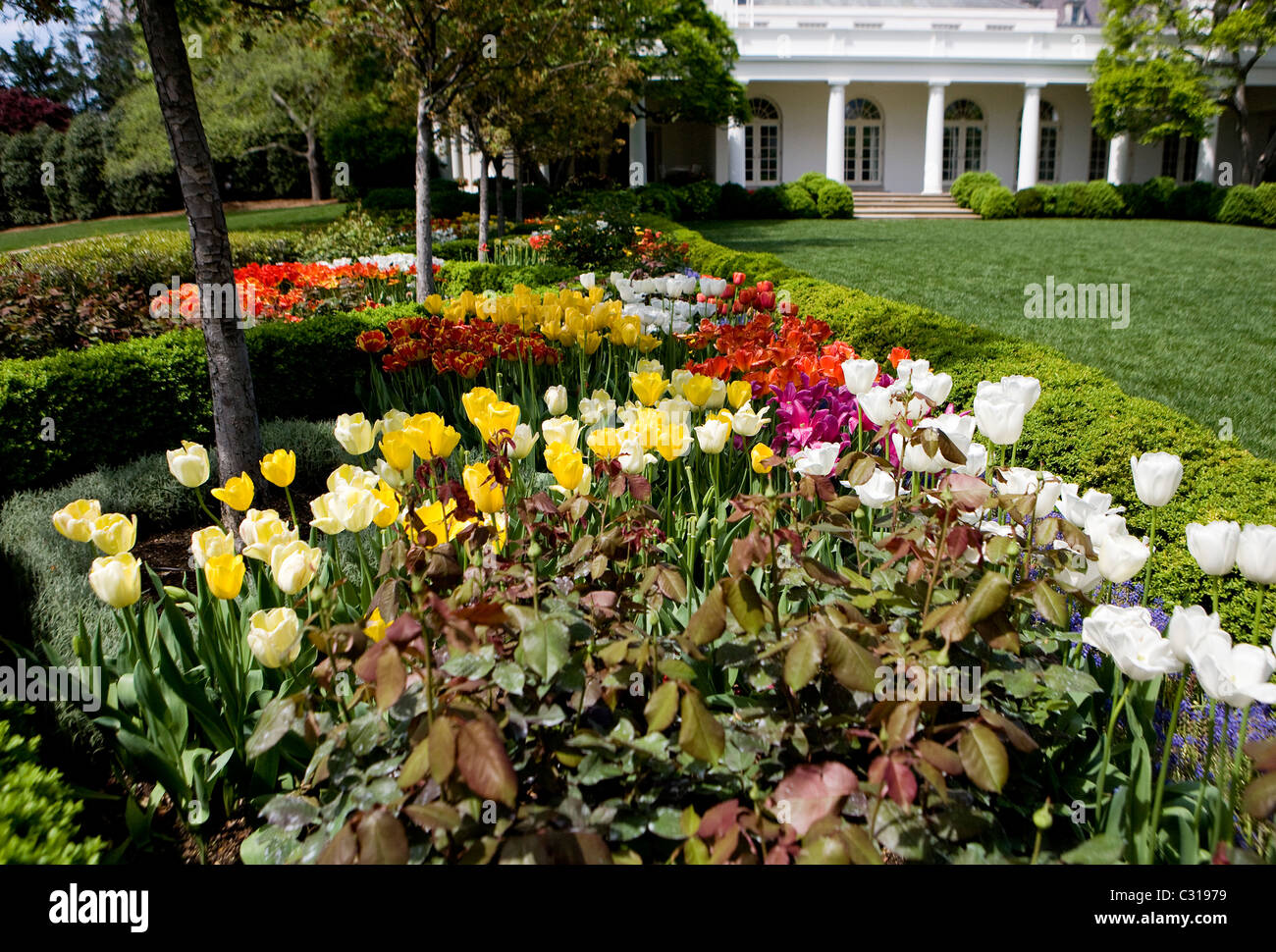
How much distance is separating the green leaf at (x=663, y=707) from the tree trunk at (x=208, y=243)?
9.67 feet

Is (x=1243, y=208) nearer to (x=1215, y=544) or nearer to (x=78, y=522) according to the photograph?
(x=1215, y=544)

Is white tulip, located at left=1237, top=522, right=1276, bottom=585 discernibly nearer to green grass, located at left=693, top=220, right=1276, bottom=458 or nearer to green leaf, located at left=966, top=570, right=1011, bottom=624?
green leaf, located at left=966, top=570, right=1011, bottom=624

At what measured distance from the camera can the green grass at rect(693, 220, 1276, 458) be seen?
682 cm

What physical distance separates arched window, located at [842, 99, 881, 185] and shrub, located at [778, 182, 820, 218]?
285 inches

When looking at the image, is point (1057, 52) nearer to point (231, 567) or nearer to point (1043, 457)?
point (1043, 457)

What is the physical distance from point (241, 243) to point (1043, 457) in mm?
13197

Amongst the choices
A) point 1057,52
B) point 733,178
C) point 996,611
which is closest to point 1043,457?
point 996,611

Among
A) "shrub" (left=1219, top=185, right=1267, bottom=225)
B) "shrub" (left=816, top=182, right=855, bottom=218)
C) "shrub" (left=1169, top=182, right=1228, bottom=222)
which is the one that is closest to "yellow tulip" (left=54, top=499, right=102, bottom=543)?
"shrub" (left=816, top=182, right=855, bottom=218)

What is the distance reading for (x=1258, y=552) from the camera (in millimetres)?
1466

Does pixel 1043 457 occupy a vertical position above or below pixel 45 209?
below

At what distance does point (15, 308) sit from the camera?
789 centimetres

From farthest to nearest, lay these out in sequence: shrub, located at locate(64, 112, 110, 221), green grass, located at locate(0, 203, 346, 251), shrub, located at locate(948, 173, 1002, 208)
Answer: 1. shrub, located at locate(64, 112, 110, 221)
2. shrub, located at locate(948, 173, 1002, 208)
3. green grass, located at locate(0, 203, 346, 251)

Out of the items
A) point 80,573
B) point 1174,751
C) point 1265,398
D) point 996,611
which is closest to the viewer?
point 996,611

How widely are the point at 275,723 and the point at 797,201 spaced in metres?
26.5
